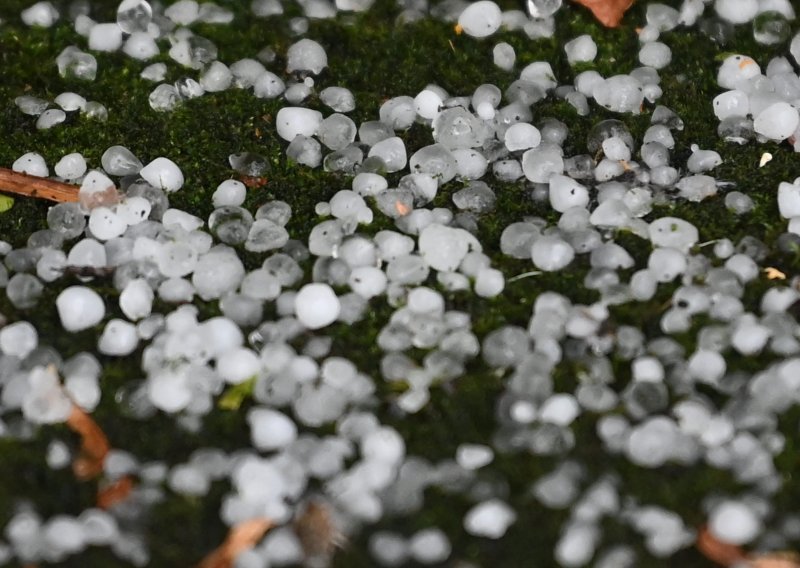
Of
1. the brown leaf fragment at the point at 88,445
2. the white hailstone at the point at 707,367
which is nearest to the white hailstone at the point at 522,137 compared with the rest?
the white hailstone at the point at 707,367

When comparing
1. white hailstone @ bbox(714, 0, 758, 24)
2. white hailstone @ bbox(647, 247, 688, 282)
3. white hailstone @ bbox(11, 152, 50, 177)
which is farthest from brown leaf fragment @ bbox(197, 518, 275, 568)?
white hailstone @ bbox(714, 0, 758, 24)

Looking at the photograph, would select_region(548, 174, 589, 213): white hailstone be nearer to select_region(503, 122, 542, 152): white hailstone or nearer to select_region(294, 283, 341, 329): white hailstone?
select_region(503, 122, 542, 152): white hailstone

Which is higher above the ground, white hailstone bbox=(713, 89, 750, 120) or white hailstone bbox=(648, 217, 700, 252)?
white hailstone bbox=(713, 89, 750, 120)

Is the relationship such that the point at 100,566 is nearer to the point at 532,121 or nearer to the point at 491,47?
the point at 532,121

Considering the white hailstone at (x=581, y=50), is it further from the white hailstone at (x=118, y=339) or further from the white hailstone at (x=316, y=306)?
the white hailstone at (x=118, y=339)

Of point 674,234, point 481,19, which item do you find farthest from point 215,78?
point 674,234

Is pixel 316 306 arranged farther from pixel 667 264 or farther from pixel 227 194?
pixel 667 264

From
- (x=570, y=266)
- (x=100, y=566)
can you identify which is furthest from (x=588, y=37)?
(x=100, y=566)
